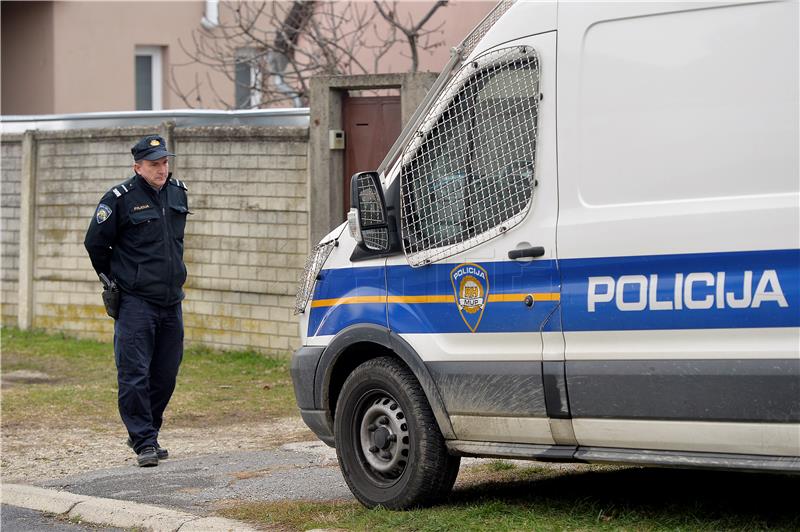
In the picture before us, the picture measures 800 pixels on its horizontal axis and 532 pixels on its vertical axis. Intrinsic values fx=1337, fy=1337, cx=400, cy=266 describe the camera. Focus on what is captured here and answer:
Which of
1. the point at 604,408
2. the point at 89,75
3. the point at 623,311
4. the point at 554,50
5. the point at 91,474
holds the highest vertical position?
the point at 89,75

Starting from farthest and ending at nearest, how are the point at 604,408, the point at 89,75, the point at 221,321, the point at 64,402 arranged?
the point at 89,75, the point at 221,321, the point at 64,402, the point at 604,408

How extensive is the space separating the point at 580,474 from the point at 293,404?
3989 mm

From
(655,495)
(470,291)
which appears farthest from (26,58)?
(655,495)

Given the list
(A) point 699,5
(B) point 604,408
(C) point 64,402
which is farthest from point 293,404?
(A) point 699,5

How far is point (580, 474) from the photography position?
23.9 ft

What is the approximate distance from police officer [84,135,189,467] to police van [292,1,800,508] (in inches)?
70.9

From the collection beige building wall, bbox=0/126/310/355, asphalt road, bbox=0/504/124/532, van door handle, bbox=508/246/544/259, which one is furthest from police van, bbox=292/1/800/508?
beige building wall, bbox=0/126/310/355

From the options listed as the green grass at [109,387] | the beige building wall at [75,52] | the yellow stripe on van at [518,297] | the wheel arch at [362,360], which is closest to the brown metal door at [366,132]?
the green grass at [109,387]

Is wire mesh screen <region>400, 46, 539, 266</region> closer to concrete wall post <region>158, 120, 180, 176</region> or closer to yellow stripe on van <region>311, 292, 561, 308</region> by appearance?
yellow stripe on van <region>311, 292, 561, 308</region>

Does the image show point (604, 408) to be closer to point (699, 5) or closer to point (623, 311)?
point (623, 311)

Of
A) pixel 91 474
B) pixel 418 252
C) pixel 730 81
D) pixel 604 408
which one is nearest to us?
pixel 730 81

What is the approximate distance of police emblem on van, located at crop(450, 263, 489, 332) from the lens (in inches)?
238

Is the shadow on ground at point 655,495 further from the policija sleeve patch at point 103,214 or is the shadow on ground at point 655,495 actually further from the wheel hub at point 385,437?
the policija sleeve patch at point 103,214

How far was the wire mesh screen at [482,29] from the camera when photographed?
6297 millimetres
